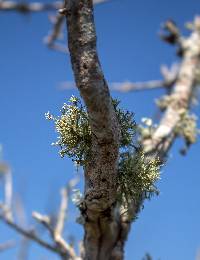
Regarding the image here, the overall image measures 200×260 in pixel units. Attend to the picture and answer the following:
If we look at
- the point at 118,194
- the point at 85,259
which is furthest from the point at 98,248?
the point at 118,194

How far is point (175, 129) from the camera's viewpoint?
21.1 feet

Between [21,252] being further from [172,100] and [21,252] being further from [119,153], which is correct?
[119,153]

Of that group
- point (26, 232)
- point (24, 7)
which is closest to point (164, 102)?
point (26, 232)

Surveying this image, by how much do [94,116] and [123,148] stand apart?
588mm

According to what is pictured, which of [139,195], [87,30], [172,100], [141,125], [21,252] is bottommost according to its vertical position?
[139,195]

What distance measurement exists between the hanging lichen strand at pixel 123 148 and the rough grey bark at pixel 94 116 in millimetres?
74

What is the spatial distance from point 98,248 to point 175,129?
2.58 metres

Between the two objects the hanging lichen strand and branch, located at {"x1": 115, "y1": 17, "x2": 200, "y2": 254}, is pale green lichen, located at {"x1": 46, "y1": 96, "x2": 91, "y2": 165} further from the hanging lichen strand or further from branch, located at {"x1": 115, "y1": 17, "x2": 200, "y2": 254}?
branch, located at {"x1": 115, "y1": 17, "x2": 200, "y2": 254}

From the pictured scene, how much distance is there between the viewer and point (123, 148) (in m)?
3.06

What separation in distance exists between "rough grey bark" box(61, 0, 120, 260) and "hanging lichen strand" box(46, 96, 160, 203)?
0.07 meters

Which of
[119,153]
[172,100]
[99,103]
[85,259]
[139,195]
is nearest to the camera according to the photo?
[99,103]

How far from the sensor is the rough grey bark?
88.1 inches

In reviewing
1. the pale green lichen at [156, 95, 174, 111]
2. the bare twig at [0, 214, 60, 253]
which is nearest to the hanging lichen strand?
the bare twig at [0, 214, 60, 253]

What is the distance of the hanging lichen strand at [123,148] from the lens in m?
2.89
